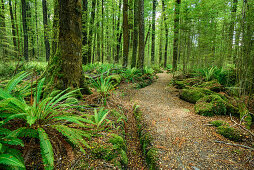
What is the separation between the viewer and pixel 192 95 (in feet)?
14.2

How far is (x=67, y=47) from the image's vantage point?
2.74m

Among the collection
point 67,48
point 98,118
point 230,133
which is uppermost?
point 67,48

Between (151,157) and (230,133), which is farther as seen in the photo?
(230,133)

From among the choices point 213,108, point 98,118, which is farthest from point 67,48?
point 213,108

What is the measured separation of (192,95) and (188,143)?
2.48 metres

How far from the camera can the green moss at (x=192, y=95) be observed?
4117 mm

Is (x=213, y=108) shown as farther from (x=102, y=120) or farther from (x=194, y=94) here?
(x=102, y=120)

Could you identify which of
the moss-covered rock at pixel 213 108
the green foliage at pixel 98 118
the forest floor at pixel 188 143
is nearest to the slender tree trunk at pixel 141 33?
the forest floor at pixel 188 143

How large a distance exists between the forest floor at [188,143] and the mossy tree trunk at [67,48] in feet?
7.39

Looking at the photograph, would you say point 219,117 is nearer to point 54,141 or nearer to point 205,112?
point 205,112

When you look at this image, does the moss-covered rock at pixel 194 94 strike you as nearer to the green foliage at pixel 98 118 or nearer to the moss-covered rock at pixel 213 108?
the moss-covered rock at pixel 213 108

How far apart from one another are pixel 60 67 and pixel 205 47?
761cm

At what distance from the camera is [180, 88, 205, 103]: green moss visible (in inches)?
162

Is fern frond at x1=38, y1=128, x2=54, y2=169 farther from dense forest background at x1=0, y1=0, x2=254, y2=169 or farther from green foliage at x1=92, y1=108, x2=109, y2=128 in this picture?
green foliage at x1=92, y1=108, x2=109, y2=128
